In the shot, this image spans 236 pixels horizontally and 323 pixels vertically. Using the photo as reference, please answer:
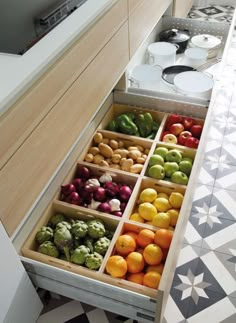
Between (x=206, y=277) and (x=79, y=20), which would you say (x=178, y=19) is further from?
(x=206, y=277)

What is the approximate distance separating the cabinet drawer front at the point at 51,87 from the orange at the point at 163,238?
24.2 inches

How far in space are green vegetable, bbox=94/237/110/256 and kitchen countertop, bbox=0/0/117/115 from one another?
65cm

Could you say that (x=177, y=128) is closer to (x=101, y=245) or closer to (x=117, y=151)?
(x=117, y=151)

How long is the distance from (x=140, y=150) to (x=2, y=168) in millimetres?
939

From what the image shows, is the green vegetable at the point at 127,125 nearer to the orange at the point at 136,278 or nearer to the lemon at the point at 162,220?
the lemon at the point at 162,220

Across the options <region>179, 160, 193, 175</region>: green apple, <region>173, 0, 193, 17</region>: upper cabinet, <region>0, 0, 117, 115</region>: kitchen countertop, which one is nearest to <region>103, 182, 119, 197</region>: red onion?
<region>179, 160, 193, 175</region>: green apple

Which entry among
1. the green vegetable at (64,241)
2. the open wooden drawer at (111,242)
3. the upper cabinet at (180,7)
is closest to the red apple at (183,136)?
the open wooden drawer at (111,242)

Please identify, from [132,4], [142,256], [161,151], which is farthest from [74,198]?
[132,4]

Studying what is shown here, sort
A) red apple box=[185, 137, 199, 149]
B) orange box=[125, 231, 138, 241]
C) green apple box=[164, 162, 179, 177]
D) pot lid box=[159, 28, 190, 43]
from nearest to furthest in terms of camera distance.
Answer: orange box=[125, 231, 138, 241], green apple box=[164, 162, 179, 177], red apple box=[185, 137, 199, 149], pot lid box=[159, 28, 190, 43]

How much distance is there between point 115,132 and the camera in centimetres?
171

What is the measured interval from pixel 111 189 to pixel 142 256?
1.06 ft

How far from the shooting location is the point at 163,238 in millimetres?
1229

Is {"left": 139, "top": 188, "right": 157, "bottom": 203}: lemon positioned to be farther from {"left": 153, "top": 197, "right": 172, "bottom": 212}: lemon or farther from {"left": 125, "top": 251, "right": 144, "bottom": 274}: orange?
{"left": 125, "top": 251, "right": 144, "bottom": 274}: orange

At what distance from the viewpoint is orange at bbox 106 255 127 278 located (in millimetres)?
1132
